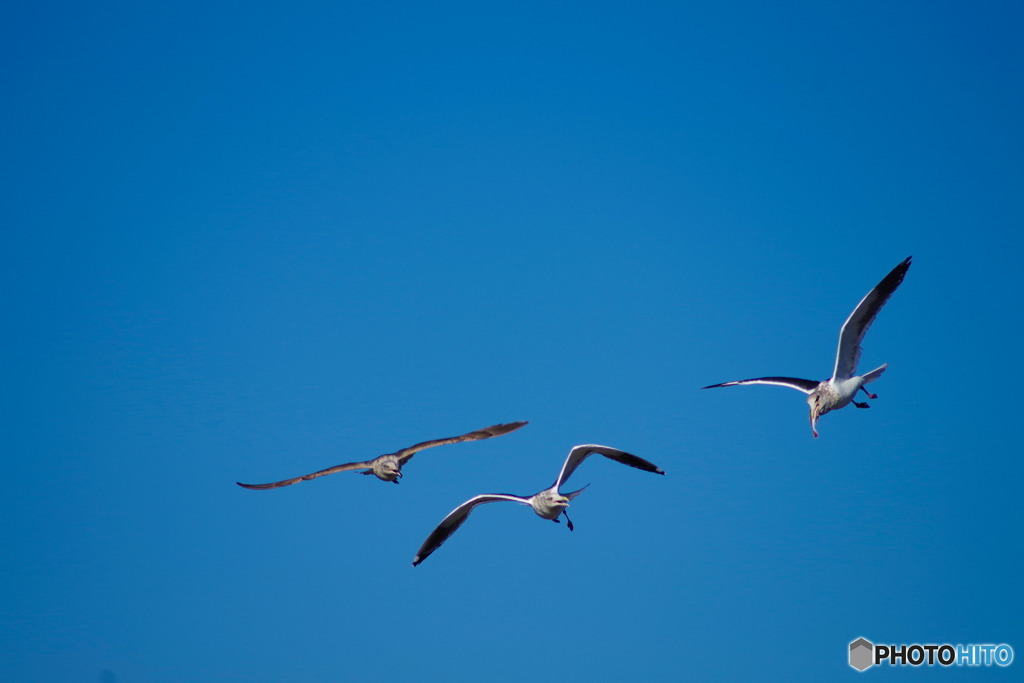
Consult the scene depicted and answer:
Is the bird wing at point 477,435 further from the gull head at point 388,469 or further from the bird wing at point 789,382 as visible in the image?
the bird wing at point 789,382

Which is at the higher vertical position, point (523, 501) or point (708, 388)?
point (708, 388)

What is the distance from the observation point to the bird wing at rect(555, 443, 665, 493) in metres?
17.9

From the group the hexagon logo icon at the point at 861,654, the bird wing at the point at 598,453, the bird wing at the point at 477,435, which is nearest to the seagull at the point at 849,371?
the bird wing at the point at 598,453

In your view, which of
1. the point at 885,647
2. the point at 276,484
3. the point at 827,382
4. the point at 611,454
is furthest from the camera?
the point at 885,647

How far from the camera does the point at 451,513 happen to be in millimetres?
19375

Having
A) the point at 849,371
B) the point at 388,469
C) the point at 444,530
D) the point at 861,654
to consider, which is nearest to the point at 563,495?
the point at 444,530

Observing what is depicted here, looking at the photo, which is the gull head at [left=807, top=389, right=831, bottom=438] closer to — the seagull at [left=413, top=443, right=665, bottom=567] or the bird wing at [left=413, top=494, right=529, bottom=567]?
the seagull at [left=413, top=443, right=665, bottom=567]

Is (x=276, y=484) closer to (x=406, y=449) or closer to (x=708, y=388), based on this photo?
(x=406, y=449)

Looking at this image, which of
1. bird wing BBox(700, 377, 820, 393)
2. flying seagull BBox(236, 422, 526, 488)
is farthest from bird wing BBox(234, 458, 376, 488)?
bird wing BBox(700, 377, 820, 393)

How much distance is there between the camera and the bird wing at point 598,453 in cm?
1786

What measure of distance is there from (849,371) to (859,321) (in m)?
0.96

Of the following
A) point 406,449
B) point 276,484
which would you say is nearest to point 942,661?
point 406,449

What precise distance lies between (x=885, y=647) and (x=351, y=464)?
12565 millimetres

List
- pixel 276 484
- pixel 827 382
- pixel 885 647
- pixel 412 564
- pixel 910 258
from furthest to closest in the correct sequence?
pixel 885 647 < pixel 276 484 < pixel 412 564 < pixel 827 382 < pixel 910 258
